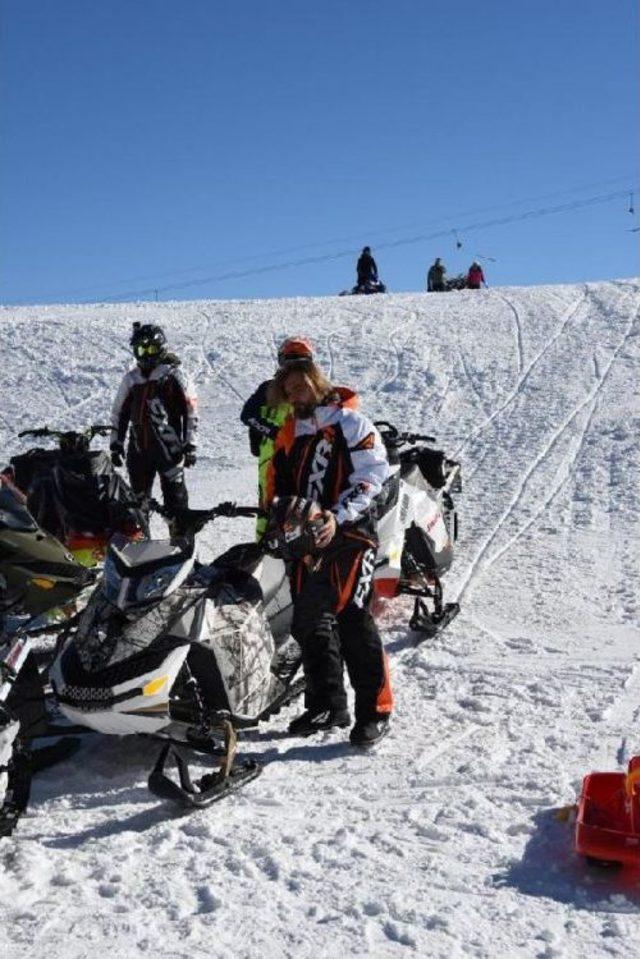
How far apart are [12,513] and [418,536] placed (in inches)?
90.7

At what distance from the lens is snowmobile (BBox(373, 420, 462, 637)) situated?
17.8ft

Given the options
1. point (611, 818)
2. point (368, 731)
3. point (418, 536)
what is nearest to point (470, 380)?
point (418, 536)

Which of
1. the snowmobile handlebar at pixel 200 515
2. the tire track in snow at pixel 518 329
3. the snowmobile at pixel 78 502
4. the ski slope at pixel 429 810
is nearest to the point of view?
the ski slope at pixel 429 810

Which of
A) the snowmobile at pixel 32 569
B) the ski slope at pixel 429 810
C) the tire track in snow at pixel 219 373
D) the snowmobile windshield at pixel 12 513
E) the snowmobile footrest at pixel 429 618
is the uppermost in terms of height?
the tire track in snow at pixel 219 373

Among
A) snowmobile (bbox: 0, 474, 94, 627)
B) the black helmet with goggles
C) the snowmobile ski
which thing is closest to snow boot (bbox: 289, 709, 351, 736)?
the snowmobile ski

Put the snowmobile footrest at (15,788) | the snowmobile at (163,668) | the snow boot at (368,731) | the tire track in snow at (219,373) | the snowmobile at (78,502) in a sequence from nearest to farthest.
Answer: the snowmobile footrest at (15,788)
the snowmobile at (163,668)
the snow boot at (368,731)
the snowmobile at (78,502)
the tire track in snow at (219,373)

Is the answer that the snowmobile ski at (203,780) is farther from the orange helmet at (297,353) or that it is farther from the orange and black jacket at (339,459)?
the orange helmet at (297,353)

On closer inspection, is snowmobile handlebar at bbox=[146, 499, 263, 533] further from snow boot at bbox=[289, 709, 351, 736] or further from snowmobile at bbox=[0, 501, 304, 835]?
snow boot at bbox=[289, 709, 351, 736]

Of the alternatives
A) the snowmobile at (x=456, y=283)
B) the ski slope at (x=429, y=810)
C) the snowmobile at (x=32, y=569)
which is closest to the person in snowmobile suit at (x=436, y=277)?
the snowmobile at (x=456, y=283)

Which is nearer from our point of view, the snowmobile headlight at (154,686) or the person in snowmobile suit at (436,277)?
the snowmobile headlight at (154,686)

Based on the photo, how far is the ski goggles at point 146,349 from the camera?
6.83m

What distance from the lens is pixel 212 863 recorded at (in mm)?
3086

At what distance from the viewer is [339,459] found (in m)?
4.16

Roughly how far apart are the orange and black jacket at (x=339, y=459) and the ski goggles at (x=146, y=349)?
281cm
